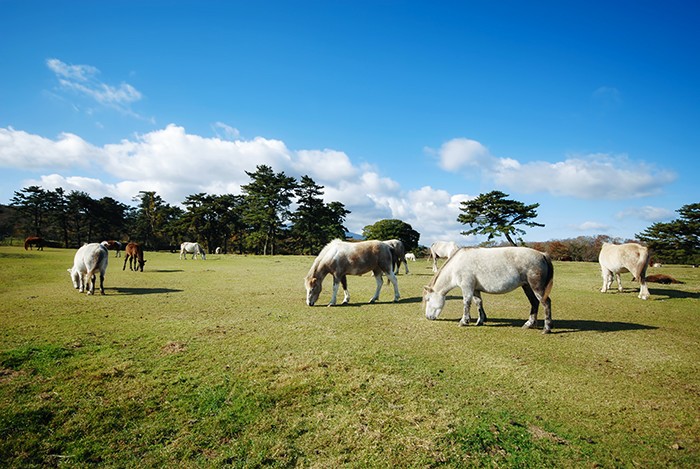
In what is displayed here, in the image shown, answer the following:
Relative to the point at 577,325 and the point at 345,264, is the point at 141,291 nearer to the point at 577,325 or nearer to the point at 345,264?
the point at 345,264

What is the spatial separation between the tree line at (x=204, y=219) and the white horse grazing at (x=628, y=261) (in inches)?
1594

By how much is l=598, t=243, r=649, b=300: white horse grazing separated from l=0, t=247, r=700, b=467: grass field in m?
3.85

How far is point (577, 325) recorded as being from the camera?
7875 millimetres

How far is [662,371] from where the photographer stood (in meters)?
5.03

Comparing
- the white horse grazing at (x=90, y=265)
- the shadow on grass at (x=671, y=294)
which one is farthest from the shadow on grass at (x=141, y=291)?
the shadow on grass at (x=671, y=294)

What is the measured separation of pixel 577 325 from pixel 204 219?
2316 inches

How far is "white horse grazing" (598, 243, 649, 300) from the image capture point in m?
11.8

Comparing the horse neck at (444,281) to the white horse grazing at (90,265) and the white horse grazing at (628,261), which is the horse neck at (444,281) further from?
the white horse grazing at (90,265)

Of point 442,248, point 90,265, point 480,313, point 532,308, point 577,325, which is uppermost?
point 442,248

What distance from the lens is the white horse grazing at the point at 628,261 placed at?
463 inches

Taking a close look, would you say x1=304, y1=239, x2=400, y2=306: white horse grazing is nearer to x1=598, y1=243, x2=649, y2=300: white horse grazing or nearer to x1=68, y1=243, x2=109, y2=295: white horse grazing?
x1=68, y1=243, x2=109, y2=295: white horse grazing

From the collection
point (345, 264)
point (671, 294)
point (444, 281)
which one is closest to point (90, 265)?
point (345, 264)

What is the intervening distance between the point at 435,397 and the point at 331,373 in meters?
1.54

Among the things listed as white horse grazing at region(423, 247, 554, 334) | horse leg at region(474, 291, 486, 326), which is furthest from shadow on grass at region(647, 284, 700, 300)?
horse leg at region(474, 291, 486, 326)
